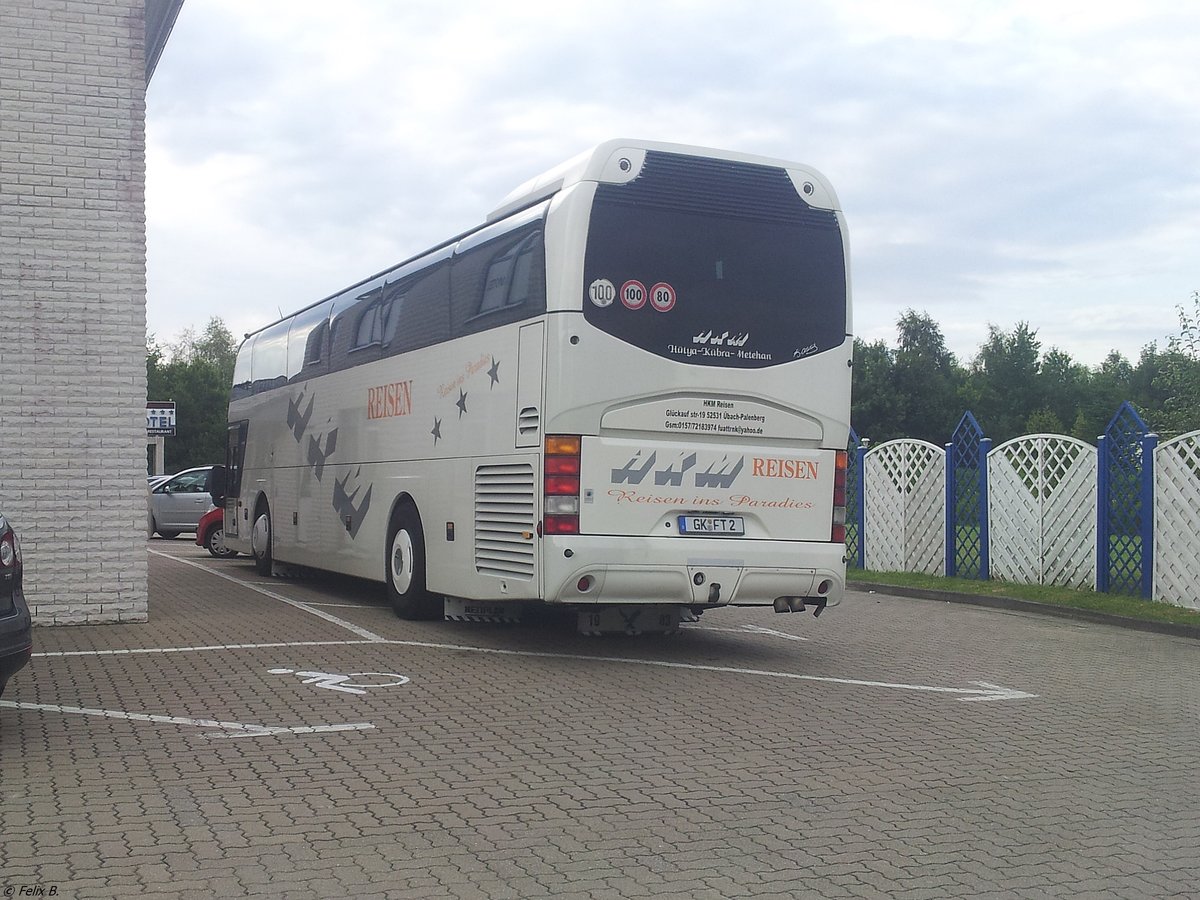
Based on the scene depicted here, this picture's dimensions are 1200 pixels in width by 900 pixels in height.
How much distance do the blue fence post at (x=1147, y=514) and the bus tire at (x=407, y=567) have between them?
899 centimetres

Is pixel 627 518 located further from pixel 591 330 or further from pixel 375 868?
pixel 375 868

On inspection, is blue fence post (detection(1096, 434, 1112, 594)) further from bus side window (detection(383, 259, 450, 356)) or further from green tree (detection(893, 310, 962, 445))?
green tree (detection(893, 310, 962, 445))

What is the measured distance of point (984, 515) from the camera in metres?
20.0

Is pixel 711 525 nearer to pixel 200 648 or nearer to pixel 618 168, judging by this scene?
pixel 618 168

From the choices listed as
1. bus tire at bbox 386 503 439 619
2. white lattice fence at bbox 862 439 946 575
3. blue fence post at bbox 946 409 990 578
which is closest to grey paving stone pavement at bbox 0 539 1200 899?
bus tire at bbox 386 503 439 619

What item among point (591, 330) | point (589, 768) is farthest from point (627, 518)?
point (589, 768)

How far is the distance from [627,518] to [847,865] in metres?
5.16

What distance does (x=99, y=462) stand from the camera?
12.6 meters

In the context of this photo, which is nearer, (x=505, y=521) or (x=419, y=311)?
(x=505, y=521)

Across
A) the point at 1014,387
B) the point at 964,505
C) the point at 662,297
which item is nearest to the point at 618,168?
the point at 662,297

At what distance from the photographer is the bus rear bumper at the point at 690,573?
997 cm

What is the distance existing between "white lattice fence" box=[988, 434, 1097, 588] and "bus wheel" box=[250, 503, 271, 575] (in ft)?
34.4

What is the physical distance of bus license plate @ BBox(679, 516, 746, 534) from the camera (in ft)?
34.0

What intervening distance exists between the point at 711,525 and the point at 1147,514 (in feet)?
27.7
